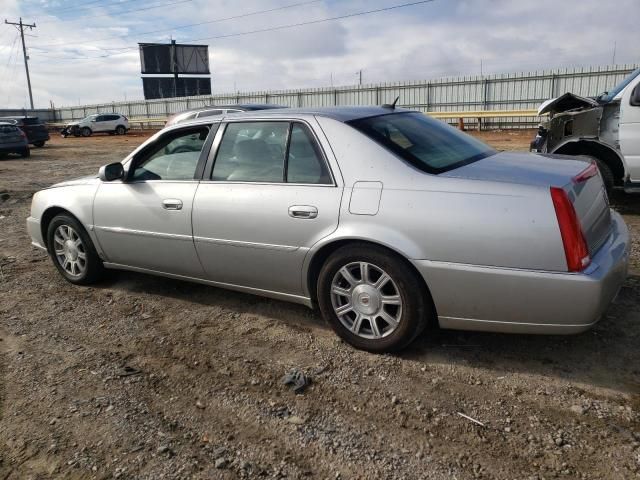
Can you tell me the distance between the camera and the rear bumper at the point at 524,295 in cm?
279

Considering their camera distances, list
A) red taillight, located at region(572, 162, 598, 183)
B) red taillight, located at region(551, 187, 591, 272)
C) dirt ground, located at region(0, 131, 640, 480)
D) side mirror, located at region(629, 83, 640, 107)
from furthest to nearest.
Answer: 1. side mirror, located at region(629, 83, 640, 107)
2. red taillight, located at region(572, 162, 598, 183)
3. red taillight, located at region(551, 187, 591, 272)
4. dirt ground, located at region(0, 131, 640, 480)

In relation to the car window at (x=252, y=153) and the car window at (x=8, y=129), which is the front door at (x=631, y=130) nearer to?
the car window at (x=252, y=153)

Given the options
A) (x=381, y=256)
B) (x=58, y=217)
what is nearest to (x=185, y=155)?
(x=58, y=217)

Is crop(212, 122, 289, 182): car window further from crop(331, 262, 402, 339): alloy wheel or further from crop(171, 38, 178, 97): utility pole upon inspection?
crop(171, 38, 178, 97): utility pole

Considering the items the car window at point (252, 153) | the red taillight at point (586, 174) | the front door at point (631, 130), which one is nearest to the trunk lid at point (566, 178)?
the red taillight at point (586, 174)

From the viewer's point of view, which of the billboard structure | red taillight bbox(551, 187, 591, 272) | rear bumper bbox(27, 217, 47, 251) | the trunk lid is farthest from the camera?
the billboard structure

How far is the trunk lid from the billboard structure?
5122 centimetres

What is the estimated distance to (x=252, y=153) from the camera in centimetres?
387

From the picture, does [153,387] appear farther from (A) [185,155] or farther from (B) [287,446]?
(A) [185,155]

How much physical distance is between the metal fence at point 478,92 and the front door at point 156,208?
76.9 feet

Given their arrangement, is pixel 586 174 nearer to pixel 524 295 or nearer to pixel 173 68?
pixel 524 295

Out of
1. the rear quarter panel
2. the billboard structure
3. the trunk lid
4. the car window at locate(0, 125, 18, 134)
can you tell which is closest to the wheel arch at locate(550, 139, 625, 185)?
the trunk lid

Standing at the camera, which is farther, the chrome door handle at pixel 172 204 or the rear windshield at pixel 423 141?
the chrome door handle at pixel 172 204

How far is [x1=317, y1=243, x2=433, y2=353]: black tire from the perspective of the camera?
10.4 ft
